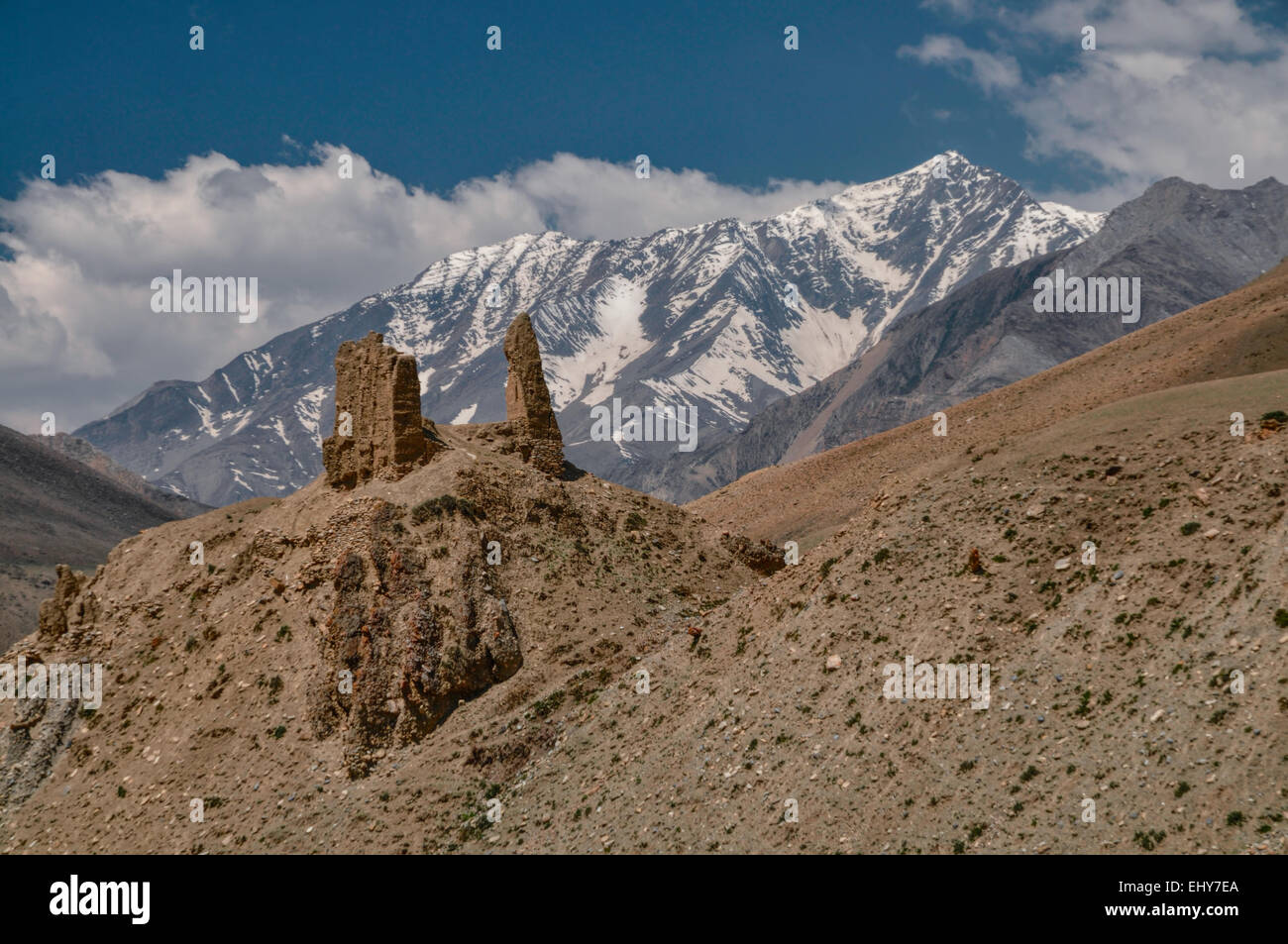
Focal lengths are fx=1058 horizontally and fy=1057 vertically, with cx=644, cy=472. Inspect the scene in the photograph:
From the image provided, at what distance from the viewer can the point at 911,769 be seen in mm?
22406

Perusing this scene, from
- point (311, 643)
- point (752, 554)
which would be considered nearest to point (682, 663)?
point (311, 643)

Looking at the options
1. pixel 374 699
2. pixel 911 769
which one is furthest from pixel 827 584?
pixel 374 699

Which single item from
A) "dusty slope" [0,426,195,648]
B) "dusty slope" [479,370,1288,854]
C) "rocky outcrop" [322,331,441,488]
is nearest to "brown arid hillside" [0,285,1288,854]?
"dusty slope" [479,370,1288,854]

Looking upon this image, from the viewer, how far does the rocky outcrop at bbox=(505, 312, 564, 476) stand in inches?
1752

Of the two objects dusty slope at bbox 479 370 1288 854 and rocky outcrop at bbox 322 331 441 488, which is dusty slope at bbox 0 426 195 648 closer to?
rocky outcrop at bbox 322 331 441 488

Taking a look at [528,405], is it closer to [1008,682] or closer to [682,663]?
[682,663]

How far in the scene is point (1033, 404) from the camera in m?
69.7

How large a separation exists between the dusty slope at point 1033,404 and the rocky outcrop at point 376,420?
977 inches

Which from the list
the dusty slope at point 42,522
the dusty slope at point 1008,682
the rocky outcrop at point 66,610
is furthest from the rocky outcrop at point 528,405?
the dusty slope at point 42,522

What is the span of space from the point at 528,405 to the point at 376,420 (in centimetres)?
665

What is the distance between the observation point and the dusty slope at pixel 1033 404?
208 ft
